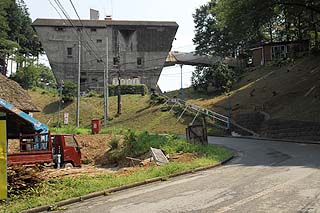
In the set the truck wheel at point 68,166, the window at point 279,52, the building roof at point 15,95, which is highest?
the window at point 279,52

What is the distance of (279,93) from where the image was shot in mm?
39062

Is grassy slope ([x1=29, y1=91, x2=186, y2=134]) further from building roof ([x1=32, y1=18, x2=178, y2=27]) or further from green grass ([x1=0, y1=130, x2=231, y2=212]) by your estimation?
green grass ([x1=0, y1=130, x2=231, y2=212])

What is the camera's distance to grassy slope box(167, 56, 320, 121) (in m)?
31.6

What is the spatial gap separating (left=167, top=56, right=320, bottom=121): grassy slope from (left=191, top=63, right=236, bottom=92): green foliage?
4.20 feet

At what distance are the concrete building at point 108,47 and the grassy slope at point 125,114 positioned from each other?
32.8 feet

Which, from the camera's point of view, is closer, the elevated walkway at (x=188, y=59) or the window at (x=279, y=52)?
the window at (x=279, y=52)

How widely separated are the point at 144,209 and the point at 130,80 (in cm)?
5267

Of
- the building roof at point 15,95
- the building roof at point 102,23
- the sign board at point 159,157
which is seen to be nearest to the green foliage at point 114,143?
the building roof at point 15,95

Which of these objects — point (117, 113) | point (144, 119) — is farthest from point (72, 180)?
point (117, 113)

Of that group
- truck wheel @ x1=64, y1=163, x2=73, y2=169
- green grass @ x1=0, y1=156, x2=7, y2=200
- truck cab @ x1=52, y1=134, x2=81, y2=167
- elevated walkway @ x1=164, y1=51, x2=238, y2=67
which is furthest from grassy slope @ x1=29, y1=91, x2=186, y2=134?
green grass @ x1=0, y1=156, x2=7, y2=200

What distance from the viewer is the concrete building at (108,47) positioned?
64.4 metres

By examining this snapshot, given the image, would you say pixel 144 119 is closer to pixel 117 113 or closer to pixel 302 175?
pixel 117 113

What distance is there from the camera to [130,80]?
6041cm

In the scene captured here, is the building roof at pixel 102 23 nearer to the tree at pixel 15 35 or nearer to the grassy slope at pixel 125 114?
the tree at pixel 15 35
